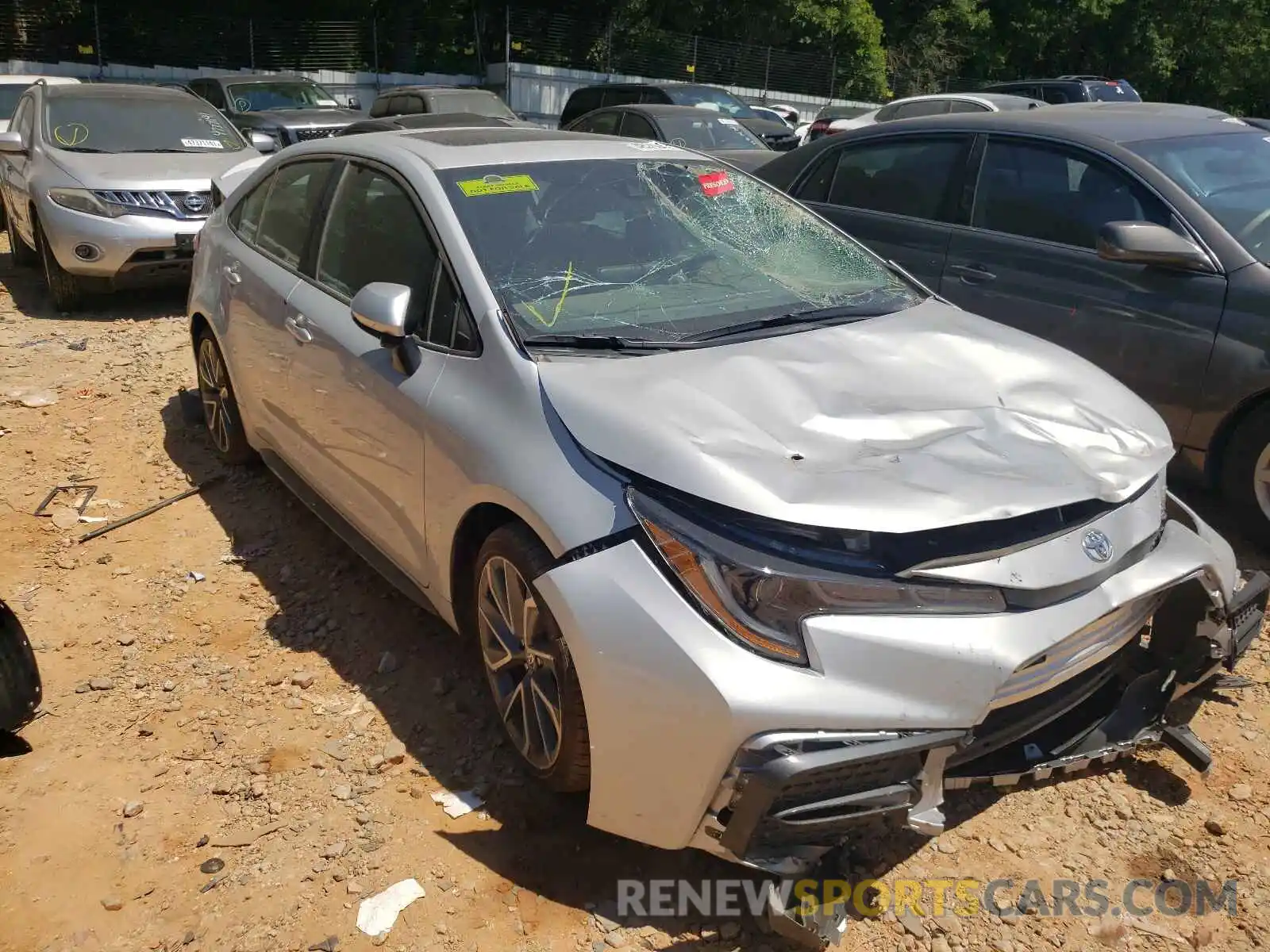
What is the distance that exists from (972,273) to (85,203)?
21.5 ft

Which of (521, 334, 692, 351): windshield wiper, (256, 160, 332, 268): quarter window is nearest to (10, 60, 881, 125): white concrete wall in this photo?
(256, 160, 332, 268): quarter window

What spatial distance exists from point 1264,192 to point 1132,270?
2.43 ft

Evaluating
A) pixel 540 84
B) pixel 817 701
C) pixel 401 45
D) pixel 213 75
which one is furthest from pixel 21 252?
pixel 401 45

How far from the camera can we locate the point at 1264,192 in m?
4.57

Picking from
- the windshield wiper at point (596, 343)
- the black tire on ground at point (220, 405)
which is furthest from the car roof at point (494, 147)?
the black tire on ground at point (220, 405)

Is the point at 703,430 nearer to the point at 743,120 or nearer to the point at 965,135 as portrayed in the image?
the point at 965,135

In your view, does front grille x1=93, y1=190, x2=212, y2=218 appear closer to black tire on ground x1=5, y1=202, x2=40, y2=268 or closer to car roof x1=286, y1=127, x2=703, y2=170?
black tire on ground x1=5, y1=202, x2=40, y2=268

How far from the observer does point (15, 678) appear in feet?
8.27

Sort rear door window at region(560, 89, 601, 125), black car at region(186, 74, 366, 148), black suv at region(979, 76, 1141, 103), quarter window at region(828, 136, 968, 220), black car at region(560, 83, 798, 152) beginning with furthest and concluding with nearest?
black suv at region(979, 76, 1141, 103)
rear door window at region(560, 89, 601, 125)
black car at region(560, 83, 798, 152)
black car at region(186, 74, 366, 148)
quarter window at region(828, 136, 968, 220)

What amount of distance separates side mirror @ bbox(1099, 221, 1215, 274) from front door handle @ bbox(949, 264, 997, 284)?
2.46ft

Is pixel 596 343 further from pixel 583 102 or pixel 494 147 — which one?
pixel 583 102

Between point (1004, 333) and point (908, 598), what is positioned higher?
point (1004, 333)

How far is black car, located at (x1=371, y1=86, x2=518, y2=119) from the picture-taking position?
14.4 m

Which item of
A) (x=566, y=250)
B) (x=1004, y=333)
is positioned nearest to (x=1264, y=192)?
(x=1004, y=333)
